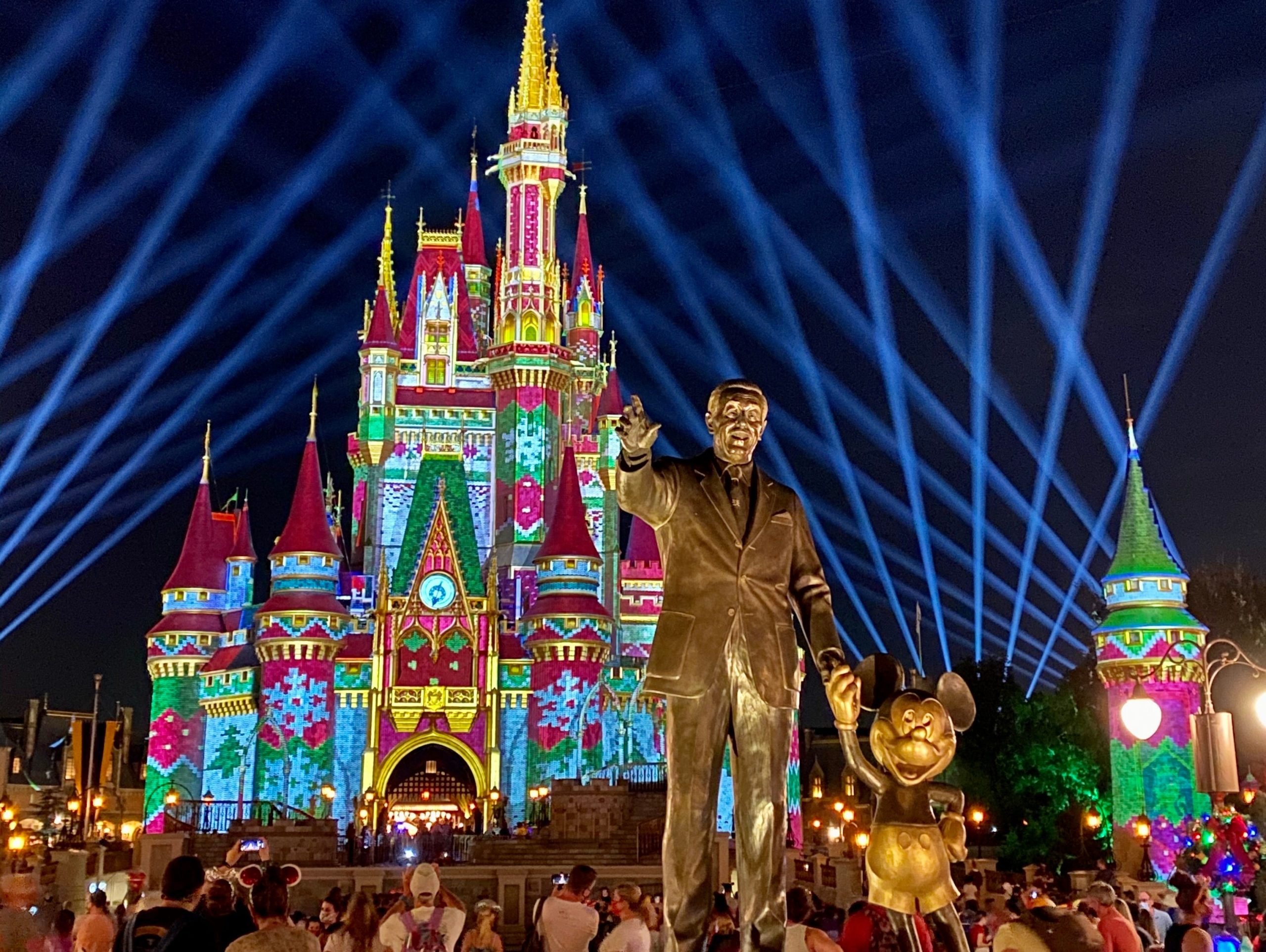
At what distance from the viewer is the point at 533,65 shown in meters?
50.4

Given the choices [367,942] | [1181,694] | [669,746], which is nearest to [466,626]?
[1181,694]

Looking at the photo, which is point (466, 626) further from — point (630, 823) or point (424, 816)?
point (630, 823)

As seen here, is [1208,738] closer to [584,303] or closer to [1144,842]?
[1144,842]

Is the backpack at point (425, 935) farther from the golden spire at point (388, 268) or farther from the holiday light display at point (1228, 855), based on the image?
the golden spire at point (388, 268)

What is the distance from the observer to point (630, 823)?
31.4m

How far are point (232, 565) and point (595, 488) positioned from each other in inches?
483

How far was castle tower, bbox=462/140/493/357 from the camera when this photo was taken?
169 ft

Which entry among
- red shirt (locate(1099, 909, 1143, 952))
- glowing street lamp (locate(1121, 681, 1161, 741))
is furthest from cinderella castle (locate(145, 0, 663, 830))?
red shirt (locate(1099, 909, 1143, 952))

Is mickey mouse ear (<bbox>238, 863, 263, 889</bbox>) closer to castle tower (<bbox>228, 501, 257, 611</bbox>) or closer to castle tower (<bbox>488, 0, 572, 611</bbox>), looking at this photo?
castle tower (<bbox>488, 0, 572, 611</bbox>)

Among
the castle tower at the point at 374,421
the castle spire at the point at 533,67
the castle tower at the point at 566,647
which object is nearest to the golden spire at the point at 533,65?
the castle spire at the point at 533,67

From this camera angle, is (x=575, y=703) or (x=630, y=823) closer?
(x=630, y=823)

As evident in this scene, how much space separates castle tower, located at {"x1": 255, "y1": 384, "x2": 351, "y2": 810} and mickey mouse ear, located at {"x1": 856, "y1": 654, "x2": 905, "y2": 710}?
32.8 meters

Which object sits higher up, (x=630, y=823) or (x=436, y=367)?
(x=436, y=367)

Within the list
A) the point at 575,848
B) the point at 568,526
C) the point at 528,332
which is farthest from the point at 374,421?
the point at 575,848
